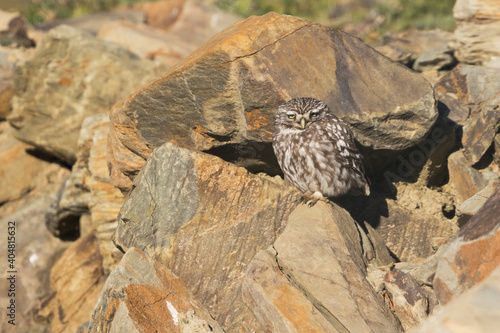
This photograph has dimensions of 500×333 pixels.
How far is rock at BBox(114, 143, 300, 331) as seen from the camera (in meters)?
6.60

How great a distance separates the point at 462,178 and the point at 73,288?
6.89m

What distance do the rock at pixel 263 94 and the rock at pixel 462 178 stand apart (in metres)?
0.91

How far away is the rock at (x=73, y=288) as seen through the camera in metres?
9.41

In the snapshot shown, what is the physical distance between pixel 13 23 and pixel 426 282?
13.4m

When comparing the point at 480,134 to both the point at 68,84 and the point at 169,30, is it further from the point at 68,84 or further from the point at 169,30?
the point at 169,30

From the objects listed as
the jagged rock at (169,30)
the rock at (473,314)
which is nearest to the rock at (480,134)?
the rock at (473,314)

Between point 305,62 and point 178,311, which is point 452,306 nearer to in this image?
point 178,311

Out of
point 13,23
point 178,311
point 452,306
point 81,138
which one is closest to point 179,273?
point 178,311

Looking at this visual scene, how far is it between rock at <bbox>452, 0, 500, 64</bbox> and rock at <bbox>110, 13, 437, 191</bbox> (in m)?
3.21

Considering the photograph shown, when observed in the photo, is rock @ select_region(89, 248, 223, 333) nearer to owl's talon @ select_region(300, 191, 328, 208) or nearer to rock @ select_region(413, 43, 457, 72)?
owl's talon @ select_region(300, 191, 328, 208)

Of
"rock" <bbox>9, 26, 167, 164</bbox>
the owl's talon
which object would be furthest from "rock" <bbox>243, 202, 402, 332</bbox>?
"rock" <bbox>9, 26, 167, 164</bbox>

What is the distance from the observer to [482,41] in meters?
10.3

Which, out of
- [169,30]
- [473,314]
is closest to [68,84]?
[169,30]

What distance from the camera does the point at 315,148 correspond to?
6863 millimetres
